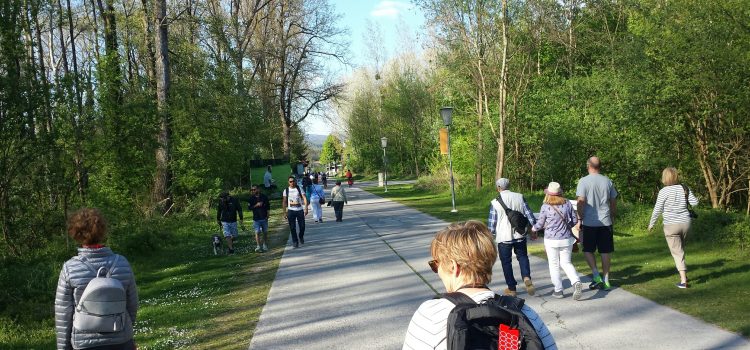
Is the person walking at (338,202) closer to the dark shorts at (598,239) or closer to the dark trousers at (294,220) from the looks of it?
the dark trousers at (294,220)

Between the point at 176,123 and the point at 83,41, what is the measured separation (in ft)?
66.2

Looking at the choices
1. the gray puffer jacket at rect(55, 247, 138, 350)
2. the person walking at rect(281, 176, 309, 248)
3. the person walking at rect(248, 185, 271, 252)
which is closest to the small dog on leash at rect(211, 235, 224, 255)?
the person walking at rect(248, 185, 271, 252)

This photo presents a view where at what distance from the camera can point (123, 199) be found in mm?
18438

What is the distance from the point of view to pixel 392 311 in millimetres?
7773

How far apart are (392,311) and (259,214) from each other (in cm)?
783

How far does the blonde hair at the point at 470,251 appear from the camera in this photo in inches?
96.6

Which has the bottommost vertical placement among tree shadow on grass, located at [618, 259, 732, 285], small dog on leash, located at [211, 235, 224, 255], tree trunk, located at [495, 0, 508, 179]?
tree shadow on grass, located at [618, 259, 732, 285]

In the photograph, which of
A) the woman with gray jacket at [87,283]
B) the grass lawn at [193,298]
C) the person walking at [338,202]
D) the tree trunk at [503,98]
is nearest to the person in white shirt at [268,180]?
the person walking at [338,202]

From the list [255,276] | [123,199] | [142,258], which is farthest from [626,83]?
[123,199]

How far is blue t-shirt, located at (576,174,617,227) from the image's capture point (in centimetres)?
851

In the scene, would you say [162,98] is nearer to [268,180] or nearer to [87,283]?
[268,180]

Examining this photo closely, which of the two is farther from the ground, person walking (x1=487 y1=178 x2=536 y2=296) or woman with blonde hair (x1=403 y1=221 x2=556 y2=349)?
woman with blonde hair (x1=403 y1=221 x2=556 y2=349)

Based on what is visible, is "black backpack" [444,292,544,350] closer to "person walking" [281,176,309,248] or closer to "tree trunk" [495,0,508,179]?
"person walking" [281,176,309,248]

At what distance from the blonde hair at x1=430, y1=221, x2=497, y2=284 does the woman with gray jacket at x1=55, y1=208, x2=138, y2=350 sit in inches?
101
